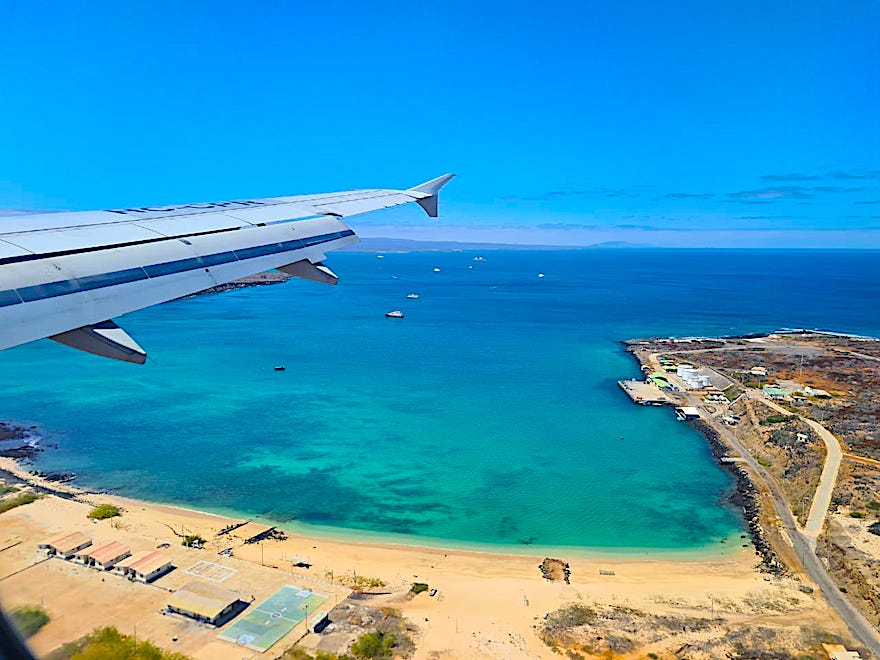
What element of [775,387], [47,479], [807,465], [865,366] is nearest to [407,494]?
[47,479]

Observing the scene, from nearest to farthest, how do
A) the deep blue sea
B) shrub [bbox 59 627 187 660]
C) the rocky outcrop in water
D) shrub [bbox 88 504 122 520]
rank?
shrub [bbox 59 627 187 660], the rocky outcrop in water, shrub [bbox 88 504 122 520], the deep blue sea

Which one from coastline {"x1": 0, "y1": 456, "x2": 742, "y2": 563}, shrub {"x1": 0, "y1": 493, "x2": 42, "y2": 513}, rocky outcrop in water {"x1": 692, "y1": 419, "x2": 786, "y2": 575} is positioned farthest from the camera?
shrub {"x1": 0, "y1": 493, "x2": 42, "y2": 513}

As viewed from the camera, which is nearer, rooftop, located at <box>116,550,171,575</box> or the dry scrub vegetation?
the dry scrub vegetation

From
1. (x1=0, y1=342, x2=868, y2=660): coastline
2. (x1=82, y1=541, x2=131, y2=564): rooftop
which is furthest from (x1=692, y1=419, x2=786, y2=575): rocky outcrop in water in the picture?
(x1=82, y1=541, x2=131, y2=564): rooftop

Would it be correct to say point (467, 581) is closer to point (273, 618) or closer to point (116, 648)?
point (273, 618)

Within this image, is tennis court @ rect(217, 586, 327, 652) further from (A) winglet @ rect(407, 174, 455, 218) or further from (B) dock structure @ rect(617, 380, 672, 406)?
(B) dock structure @ rect(617, 380, 672, 406)

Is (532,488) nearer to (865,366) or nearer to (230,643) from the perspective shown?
(230,643)

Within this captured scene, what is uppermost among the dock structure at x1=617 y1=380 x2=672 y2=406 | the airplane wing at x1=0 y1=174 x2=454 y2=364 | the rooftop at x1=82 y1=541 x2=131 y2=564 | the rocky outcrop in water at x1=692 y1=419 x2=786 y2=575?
the airplane wing at x1=0 y1=174 x2=454 y2=364

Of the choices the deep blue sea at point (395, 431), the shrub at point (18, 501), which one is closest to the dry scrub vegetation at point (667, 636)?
the deep blue sea at point (395, 431)
